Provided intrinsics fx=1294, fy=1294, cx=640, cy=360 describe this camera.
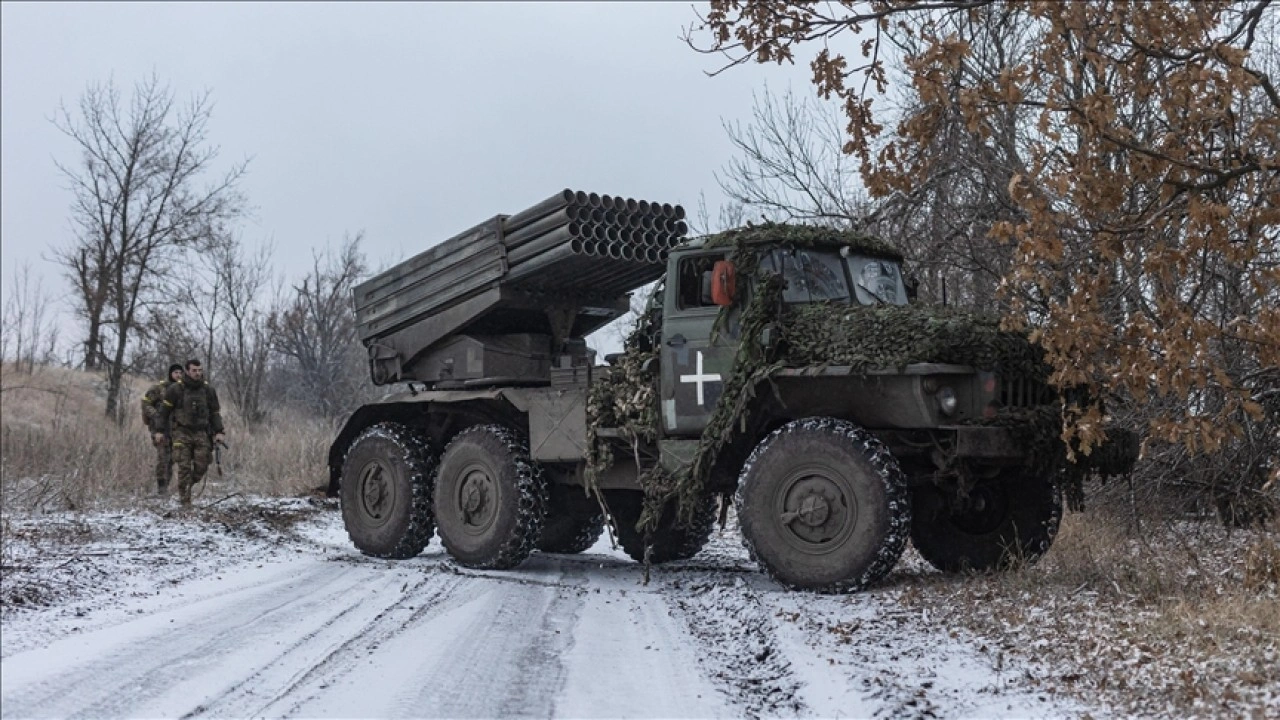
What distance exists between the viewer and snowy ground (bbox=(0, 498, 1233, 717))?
5.50m

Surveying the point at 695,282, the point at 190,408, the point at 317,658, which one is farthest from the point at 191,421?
the point at 317,658

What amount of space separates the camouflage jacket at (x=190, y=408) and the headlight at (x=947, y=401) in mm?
9732

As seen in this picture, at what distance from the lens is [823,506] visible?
8469mm

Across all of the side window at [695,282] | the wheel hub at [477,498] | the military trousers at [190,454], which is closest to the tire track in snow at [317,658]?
the wheel hub at [477,498]

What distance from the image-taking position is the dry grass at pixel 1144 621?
519 centimetres

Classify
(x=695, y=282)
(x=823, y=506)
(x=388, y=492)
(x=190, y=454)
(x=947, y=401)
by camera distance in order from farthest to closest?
(x=190, y=454) → (x=388, y=492) → (x=695, y=282) → (x=823, y=506) → (x=947, y=401)

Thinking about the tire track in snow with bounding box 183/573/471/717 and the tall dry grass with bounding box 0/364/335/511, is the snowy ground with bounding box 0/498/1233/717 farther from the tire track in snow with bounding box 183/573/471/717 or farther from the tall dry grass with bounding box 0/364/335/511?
the tall dry grass with bounding box 0/364/335/511

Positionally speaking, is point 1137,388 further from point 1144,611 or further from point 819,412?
point 819,412

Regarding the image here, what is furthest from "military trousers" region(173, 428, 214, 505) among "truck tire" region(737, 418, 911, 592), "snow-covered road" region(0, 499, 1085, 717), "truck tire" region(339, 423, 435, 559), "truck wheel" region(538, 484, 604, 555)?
"truck tire" region(737, 418, 911, 592)

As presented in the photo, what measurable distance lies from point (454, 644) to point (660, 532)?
466 cm

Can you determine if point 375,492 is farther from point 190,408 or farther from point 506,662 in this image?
point 506,662

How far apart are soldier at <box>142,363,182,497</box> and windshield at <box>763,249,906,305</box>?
900 cm

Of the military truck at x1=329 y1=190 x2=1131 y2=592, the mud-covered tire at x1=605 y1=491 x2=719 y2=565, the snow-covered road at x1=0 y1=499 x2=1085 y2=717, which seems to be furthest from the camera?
the mud-covered tire at x1=605 y1=491 x2=719 y2=565

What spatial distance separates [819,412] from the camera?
29.3 ft
